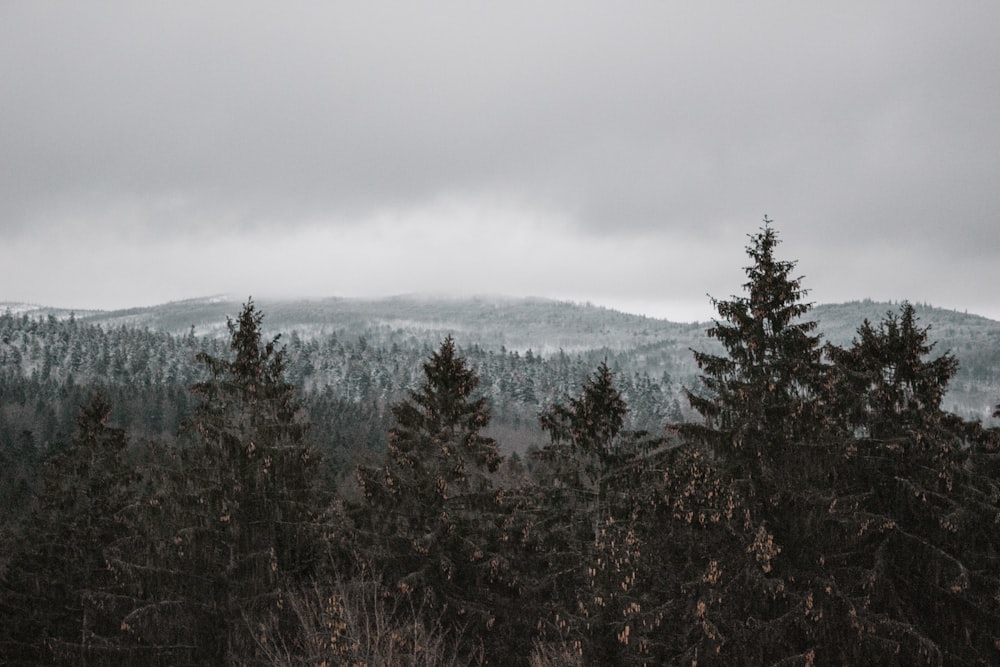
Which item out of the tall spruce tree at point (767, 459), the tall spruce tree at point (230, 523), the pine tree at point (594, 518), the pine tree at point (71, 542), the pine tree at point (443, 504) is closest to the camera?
the tall spruce tree at point (767, 459)

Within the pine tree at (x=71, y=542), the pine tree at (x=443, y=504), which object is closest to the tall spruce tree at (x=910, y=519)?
the pine tree at (x=443, y=504)

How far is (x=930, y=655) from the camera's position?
1405 centimetres

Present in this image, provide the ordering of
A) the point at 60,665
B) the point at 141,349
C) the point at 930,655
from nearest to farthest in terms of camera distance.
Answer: the point at 930,655, the point at 60,665, the point at 141,349

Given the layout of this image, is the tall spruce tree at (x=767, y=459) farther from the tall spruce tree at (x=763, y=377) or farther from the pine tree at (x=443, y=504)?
the pine tree at (x=443, y=504)

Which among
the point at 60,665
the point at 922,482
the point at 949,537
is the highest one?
the point at 922,482

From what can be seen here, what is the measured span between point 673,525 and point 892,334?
21.8 feet

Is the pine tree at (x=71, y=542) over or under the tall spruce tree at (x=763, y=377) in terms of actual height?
under

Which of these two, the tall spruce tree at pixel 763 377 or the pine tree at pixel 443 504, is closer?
the tall spruce tree at pixel 763 377

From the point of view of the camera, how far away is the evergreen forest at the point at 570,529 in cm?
1461

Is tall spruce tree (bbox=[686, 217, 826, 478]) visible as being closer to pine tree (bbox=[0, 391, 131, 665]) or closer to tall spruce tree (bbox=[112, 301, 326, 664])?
tall spruce tree (bbox=[112, 301, 326, 664])

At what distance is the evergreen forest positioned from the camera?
14.6 metres

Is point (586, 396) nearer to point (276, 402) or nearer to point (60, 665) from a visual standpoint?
point (276, 402)

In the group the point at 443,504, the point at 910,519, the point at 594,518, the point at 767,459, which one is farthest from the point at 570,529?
the point at 910,519

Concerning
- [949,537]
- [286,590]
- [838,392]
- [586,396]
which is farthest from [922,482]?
[286,590]
